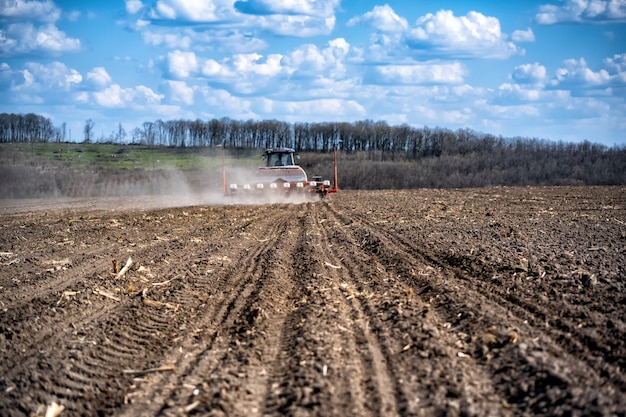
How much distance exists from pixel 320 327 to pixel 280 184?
80.7 ft

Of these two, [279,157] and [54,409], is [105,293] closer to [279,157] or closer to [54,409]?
[54,409]

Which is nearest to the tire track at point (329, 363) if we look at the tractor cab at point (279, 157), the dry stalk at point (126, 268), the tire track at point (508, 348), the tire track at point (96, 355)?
the tire track at point (508, 348)

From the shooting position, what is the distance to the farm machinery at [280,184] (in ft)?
Result: 106

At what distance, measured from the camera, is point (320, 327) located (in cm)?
815

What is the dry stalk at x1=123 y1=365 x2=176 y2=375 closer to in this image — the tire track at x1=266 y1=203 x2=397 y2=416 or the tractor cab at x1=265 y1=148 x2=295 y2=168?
the tire track at x1=266 y1=203 x2=397 y2=416

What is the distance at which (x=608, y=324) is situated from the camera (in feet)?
24.8

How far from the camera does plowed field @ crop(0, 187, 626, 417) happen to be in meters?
5.97

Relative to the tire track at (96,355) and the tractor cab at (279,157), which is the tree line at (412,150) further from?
the tire track at (96,355)

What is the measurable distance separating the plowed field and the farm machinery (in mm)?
16263

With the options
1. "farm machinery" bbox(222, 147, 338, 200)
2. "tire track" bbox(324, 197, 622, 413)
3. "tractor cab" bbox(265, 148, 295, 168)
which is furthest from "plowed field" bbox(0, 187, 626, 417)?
"tractor cab" bbox(265, 148, 295, 168)

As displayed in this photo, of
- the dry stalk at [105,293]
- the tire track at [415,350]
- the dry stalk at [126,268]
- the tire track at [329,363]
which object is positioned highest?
the tire track at [415,350]

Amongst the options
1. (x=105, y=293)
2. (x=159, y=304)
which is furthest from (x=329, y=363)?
(x=105, y=293)

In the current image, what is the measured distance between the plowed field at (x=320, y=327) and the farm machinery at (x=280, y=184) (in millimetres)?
16263

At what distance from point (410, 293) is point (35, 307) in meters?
5.45
